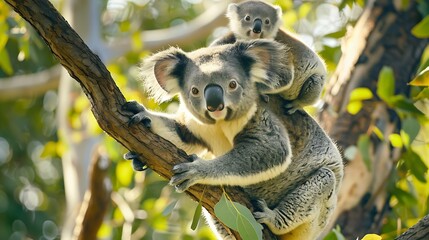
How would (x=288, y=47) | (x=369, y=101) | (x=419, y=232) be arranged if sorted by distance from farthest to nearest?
(x=369, y=101)
(x=288, y=47)
(x=419, y=232)

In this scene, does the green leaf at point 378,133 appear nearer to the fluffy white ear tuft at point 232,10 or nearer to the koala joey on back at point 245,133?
the koala joey on back at point 245,133

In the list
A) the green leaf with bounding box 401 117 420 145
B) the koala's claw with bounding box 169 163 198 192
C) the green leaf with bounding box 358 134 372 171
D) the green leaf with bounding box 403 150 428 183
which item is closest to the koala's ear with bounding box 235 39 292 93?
the koala's claw with bounding box 169 163 198 192

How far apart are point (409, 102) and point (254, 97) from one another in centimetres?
145

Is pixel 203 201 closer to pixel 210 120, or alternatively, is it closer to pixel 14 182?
pixel 210 120

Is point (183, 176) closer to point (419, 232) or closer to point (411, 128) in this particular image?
point (419, 232)

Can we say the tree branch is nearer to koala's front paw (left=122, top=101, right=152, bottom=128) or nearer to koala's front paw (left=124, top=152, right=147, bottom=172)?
koala's front paw (left=122, top=101, right=152, bottom=128)

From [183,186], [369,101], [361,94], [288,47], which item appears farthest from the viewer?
[369,101]

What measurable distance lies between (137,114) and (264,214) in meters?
1.00

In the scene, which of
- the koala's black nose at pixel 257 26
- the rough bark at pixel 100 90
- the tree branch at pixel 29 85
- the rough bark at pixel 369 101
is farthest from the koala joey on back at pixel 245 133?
the tree branch at pixel 29 85

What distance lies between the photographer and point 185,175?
366cm

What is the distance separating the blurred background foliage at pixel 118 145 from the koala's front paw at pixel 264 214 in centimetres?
131

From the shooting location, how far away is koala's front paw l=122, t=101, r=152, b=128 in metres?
3.61

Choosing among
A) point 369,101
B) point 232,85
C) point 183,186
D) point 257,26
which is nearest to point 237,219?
point 183,186

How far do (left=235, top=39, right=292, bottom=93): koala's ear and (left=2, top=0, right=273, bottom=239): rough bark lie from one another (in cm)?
73
